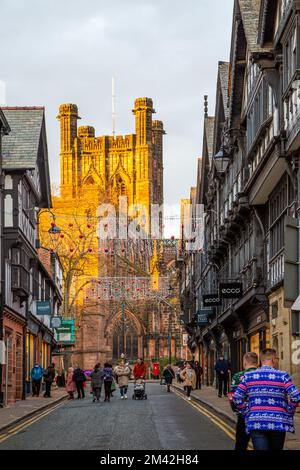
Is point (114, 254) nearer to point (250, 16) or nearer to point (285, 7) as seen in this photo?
point (250, 16)

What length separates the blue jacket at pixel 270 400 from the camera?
457 inches

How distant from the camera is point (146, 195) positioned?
13738 centimetres

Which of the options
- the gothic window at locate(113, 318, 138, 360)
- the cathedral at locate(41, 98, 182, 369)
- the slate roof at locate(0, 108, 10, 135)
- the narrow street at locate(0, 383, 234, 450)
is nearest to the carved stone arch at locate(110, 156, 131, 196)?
the cathedral at locate(41, 98, 182, 369)

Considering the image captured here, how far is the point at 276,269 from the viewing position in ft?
95.7

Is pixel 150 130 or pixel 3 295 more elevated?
pixel 150 130

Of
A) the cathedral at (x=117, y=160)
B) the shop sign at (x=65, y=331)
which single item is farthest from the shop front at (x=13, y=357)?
the cathedral at (x=117, y=160)

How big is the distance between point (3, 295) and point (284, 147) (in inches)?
488

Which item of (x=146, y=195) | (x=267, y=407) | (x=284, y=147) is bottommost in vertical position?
(x=267, y=407)

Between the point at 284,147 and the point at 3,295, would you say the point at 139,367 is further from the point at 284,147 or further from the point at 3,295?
the point at 284,147

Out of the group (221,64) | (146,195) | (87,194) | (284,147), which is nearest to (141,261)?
(87,194)

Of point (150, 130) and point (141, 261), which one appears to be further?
point (150, 130)

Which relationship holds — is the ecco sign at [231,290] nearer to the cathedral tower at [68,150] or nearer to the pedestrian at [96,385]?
the pedestrian at [96,385]

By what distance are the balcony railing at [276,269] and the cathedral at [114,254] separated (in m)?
41.3

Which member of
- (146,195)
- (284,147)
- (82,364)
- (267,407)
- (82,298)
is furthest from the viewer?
(146,195)
